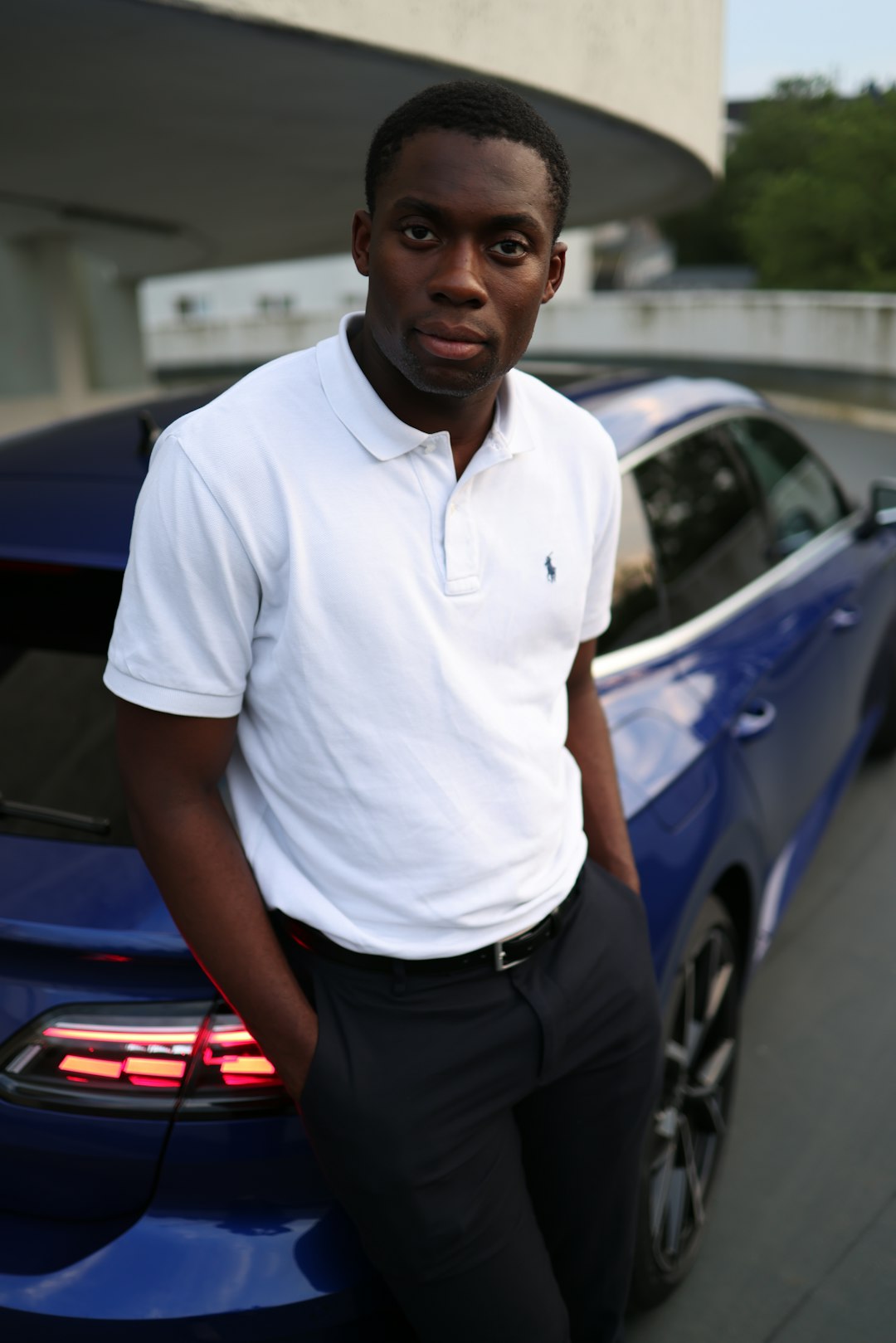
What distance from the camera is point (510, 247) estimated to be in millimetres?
1437

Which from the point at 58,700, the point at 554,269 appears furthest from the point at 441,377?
the point at 58,700

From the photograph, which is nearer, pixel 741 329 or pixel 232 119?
pixel 232 119

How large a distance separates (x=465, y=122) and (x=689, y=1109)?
202cm

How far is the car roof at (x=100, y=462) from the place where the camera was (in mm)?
2018

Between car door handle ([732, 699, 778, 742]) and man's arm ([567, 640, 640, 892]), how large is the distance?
2.75ft

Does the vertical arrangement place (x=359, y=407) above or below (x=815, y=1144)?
above

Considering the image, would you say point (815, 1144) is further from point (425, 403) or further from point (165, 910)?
point (425, 403)

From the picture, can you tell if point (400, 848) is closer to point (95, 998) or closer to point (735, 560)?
point (95, 998)

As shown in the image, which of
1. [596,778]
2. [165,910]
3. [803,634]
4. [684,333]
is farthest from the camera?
[684,333]

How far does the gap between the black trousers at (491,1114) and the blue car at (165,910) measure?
0.19 m

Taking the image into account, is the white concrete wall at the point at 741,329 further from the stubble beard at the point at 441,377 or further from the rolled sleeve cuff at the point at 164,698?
the rolled sleeve cuff at the point at 164,698

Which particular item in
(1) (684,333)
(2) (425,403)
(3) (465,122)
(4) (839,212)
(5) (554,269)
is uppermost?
(4) (839,212)

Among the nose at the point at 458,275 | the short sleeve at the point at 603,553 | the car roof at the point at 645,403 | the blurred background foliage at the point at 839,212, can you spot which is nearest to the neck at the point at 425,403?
the nose at the point at 458,275

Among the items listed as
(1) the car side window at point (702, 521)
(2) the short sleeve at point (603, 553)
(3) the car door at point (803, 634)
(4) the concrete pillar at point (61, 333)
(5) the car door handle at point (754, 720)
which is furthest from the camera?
(4) the concrete pillar at point (61, 333)
